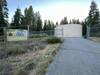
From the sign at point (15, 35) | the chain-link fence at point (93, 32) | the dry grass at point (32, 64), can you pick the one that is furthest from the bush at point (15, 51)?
the chain-link fence at point (93, 32)

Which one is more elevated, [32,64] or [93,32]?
[93,32]

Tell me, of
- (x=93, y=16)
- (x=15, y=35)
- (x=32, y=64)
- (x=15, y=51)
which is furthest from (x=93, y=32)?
(x=32, y=64)

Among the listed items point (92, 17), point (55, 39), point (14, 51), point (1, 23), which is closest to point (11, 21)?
point (1, 23)

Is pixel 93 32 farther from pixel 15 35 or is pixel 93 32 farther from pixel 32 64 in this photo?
pixel 32 64

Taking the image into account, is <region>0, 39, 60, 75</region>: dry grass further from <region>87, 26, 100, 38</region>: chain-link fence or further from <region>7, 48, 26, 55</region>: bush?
<region>87, 26, 100, 38</region>: chain-link fence

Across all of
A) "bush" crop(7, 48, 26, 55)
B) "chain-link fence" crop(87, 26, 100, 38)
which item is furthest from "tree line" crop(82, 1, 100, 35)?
"bush" crop(7, 48, 26, 55)

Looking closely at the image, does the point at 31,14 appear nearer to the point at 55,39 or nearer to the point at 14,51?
the point at 55,39

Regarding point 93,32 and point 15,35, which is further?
point 93,32

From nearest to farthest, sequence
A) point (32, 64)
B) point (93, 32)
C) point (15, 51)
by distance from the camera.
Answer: point (32, 64), point (15, 51), point (93, 32)

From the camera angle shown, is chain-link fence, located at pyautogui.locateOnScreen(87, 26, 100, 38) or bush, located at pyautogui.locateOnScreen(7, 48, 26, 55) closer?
bush, located at pyautogui.locateOnScreen(7, 48, 26, 55)

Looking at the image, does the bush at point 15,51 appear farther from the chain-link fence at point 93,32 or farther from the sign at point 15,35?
the chain-link fence at point 93,32

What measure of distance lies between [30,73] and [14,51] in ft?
31.1

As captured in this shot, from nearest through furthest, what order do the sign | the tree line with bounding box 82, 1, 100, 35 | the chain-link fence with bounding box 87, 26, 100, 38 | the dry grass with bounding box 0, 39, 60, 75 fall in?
the dry grass with bounding box 0, 39, 60, 75 < the sign < the chain-link fence with bounding box 87, 26, 100, 38 < the tree line with bounding box 82, 1, 100, 35

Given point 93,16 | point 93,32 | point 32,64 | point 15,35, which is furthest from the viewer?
point 93,16
